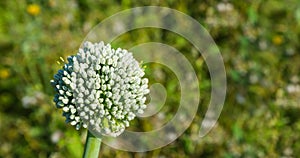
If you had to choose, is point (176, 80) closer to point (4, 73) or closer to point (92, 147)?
point (4, 73)

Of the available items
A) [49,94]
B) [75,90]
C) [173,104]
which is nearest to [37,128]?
[49,94]

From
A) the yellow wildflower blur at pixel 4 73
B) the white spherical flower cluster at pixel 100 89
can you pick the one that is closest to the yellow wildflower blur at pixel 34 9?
the yellow wildflower blur at pixel 4 73

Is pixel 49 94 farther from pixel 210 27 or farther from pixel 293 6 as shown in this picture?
pixel 293 6

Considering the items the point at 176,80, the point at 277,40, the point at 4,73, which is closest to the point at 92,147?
the point at 176,80

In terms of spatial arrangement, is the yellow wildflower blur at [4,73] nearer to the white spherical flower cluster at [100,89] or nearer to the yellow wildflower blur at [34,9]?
the yellow wildflower blur at [34,9]

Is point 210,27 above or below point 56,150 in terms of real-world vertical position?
above

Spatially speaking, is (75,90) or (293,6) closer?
(75,90)

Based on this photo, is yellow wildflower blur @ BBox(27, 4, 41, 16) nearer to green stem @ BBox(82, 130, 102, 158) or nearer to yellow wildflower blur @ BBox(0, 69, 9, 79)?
yellow wildflower blur @ BBox(0, 69, 9, 79)
